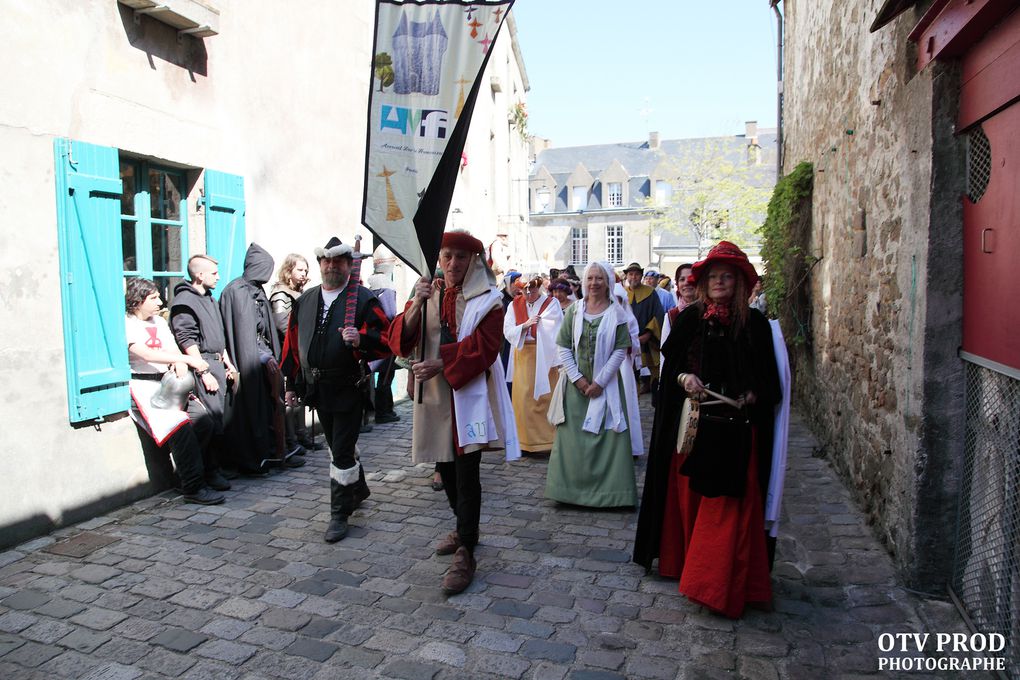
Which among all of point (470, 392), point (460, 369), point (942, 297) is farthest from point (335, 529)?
point (942, 297)

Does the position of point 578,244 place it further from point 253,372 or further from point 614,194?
point 253,372

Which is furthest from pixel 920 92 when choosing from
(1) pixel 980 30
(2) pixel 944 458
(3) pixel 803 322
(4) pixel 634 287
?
(4) pixel 634 287

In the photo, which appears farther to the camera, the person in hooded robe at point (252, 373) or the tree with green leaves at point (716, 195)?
the tree with green leaves at point (716, 195)

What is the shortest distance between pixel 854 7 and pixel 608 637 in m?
5.12

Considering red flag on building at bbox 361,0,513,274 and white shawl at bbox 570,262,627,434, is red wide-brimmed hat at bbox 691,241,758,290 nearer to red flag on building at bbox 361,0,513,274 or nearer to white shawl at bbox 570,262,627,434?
red flag on building at bbox 361,0,513,274

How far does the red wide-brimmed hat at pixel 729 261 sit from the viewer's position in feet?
11.8

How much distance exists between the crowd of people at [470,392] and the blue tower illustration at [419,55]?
86cm

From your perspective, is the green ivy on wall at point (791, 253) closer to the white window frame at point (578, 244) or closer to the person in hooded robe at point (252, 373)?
the person in hooded robe at point (252, 373)

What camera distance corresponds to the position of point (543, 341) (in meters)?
7.24

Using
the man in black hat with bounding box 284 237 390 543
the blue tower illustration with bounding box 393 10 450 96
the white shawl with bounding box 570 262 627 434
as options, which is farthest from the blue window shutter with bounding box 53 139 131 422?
the white shawl with bounding box 570 262 627 434

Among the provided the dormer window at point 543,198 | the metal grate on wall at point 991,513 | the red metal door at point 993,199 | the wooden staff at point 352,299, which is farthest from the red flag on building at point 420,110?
the dormer window at point 543,198

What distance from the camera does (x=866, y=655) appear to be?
3.16 m

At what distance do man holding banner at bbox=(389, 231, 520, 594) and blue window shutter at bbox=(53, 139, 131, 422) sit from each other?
→ 2.24 m

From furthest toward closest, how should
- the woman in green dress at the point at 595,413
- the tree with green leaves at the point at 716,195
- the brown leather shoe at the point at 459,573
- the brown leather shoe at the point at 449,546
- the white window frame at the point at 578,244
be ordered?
the white window frame at the point at 578,244 < the tree with green leaves at the point at 716,195 < the woman in green dress at the point at 595,413 < the brown leather shoe at the point at 449,546 < the brown leather shoe at the point at 459,573
